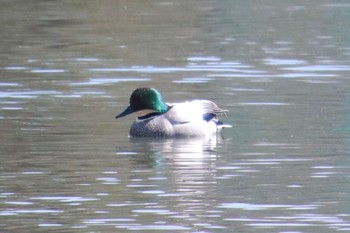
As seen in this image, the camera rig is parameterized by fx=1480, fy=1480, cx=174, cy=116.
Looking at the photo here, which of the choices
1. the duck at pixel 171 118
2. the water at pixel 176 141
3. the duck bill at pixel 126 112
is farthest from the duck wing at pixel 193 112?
the duck bill at pixel 126 112

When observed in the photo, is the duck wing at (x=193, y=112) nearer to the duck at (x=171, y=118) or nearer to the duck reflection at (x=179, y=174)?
the duck at (x=171, y=118)

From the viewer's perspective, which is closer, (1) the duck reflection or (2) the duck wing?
(1) the duck reflection

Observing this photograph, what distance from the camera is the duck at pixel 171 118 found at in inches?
683

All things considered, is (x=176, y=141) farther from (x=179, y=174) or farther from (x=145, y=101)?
(x=179, y=174)

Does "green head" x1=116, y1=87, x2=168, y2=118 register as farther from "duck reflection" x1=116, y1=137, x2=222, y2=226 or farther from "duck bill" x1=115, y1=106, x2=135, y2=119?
"duck reflection" x1=116, y1=137, x2=222, y2=226

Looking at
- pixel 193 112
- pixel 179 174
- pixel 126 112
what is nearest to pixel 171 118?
pixel 193 112

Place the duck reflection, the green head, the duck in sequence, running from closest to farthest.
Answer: the duck reflection, the duck, the green head

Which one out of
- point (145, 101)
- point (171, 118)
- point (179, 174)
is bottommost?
point (179, 174)

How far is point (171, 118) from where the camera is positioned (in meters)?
17.5

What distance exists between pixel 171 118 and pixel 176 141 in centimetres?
39

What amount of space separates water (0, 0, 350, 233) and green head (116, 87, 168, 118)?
0.31 m

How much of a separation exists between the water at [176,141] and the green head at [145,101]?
31 centimetres

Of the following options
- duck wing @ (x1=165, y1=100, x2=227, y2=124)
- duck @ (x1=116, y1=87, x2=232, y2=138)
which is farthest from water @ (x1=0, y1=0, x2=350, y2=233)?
duck wing @ (x1=165, y1=100, x2=227, y2=124)

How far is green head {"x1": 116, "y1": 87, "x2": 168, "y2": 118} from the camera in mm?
17719
